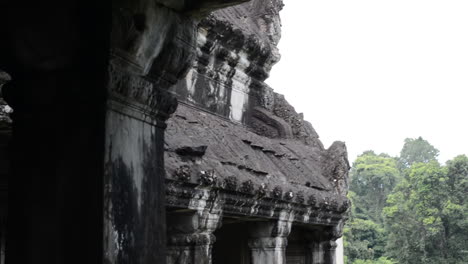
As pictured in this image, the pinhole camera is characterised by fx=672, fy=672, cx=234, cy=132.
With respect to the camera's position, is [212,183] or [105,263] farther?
[212,183]

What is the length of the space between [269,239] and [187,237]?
82.7 inches

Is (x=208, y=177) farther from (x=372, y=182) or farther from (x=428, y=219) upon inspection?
(x=372, y=182)

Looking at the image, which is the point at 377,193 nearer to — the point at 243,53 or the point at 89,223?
the point at 243,53

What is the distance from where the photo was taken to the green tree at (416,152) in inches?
2818

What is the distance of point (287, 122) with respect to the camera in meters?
10.2

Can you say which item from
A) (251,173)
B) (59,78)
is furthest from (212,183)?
(59,78)

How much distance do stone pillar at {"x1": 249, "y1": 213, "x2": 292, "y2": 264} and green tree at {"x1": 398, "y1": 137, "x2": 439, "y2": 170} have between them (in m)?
66.0

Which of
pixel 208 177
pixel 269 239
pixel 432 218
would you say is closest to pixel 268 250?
pixel 269 239

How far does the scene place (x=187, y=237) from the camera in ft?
19.2

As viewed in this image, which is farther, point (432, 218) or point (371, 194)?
point (371, 194)

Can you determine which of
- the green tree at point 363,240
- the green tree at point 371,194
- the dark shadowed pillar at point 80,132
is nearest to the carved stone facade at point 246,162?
the dark shadowed pillar at point 80,132

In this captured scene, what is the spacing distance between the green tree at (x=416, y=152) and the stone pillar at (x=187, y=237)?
68.1 metres

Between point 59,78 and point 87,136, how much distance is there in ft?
1.09

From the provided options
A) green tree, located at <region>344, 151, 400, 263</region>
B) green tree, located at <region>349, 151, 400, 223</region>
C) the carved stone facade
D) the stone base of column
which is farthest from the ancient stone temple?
green tree, located at <region>349, 151, 400, 223</region>
